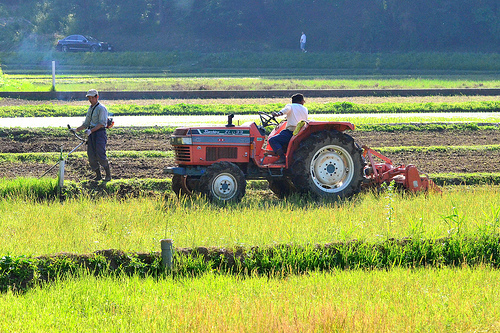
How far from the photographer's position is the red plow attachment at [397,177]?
949 cm

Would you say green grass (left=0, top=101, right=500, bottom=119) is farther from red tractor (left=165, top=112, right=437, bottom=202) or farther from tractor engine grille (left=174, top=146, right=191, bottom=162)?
tractor engine grille (left=174, top=146, right=191, bottom=162)

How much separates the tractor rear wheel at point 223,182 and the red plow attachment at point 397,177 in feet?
6.71

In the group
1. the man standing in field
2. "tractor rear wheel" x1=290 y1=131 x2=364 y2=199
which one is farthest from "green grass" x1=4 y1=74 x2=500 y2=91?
"tractor rear wheel" x1=290 y1=131 x2=364 y2=199

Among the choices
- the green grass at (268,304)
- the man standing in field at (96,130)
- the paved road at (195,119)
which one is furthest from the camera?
the paved road at (195,119)

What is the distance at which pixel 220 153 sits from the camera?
953cm

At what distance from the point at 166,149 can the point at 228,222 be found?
710 cm

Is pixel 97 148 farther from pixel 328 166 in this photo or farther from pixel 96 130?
pixel 328 166

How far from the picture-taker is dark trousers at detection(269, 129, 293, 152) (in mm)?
9537

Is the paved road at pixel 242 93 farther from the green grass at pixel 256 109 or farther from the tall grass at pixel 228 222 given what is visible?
the tall grass at pixel 228 222

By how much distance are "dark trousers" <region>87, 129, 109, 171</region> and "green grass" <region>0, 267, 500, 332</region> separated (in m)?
5.34

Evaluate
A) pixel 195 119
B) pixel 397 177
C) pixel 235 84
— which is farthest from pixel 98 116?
pixel 235 84

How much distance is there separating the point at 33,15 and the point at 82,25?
463cm

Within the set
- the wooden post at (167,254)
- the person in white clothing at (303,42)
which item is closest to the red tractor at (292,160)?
the wooden post at (167,254)

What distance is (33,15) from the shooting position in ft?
182
